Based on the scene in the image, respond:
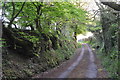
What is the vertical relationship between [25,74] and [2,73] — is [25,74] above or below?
below

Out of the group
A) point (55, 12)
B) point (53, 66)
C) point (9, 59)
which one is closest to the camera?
point (9, 59)

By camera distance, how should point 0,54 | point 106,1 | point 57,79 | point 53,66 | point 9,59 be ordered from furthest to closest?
point 53,66, point 57,79, point 9,59, point 0,54, point 106,1

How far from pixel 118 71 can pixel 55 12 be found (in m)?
6.56

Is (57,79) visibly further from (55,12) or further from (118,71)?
(55,12)

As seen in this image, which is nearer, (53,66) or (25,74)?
(25,74)

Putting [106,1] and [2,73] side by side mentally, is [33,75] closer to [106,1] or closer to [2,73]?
[2,73]

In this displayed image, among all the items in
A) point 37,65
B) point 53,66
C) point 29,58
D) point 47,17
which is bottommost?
point 53,66

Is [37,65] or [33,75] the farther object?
[37,65]

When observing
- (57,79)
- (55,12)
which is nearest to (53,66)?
(57,79)

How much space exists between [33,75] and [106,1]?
6.65 m

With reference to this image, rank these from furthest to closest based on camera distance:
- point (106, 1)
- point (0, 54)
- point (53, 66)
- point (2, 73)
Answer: point (53, 66) < point (0, 54) < point (2, 73) < point (106, 1)

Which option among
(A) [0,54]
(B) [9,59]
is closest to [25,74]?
(B) [9,59]

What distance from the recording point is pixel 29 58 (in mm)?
9344

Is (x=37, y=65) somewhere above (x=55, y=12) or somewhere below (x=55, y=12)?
below
